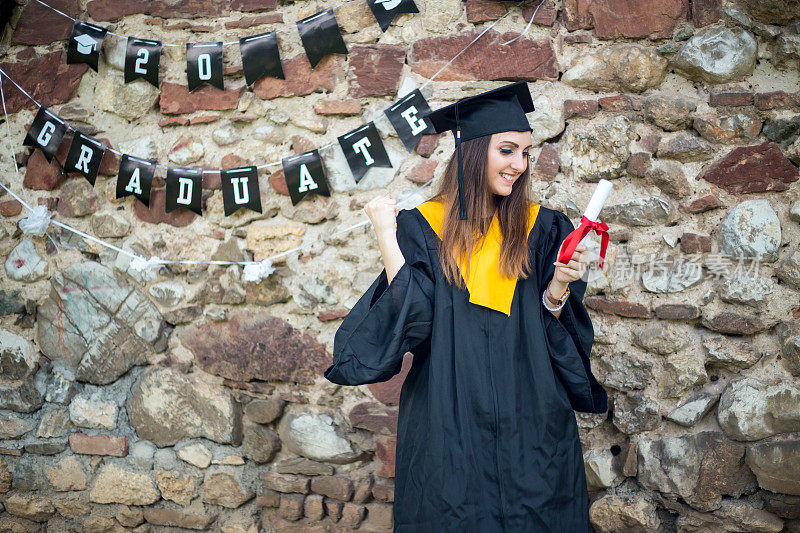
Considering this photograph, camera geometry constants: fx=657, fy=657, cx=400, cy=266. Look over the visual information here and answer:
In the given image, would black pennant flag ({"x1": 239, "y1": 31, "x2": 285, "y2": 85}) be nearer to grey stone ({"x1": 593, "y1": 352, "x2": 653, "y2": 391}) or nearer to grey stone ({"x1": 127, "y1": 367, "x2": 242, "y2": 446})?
grey stone ({"x1": 127, "y1": 367, "x2": 242, "y2": 446})

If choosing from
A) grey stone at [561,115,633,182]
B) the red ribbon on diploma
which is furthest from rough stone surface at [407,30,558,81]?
the red ribbon on diploma

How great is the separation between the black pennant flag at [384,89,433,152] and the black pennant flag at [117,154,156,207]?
1.04 meters

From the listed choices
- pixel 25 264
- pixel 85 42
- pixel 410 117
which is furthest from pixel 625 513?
pixel 85 42

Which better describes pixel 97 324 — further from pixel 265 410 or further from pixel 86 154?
pixel 265 410

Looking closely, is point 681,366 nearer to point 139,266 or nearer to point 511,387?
point 511,387

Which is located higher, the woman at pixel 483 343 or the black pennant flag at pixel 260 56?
the black pennant flag at pixel 260 56

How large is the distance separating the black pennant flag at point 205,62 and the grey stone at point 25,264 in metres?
1.11

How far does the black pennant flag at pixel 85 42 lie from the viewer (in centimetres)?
276

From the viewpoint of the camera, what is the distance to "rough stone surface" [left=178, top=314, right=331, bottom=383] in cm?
263

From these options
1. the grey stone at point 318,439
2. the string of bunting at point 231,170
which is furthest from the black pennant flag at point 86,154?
the grey stone at point 318,439

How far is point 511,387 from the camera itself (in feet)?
5.74

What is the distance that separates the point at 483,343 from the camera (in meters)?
1.79

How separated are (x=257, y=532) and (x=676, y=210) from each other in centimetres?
207

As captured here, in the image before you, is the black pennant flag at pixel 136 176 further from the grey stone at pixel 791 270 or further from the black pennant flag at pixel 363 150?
the grey stone at pixel 791 270
